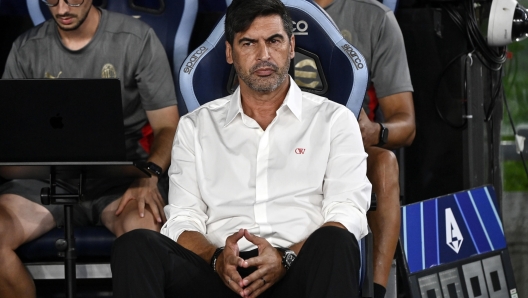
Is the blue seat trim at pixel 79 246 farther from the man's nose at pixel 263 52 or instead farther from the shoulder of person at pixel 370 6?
the shoulder of person at pixel 370 6

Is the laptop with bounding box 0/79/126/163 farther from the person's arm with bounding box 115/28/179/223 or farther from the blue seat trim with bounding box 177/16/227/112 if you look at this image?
the person's arm with bounding box 115/28/179/223

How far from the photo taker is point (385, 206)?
10.9 ft

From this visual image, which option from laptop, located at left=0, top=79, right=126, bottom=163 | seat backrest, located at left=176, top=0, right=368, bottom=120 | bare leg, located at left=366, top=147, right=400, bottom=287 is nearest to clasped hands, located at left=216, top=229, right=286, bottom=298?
laptop, located at left=0, top=79, right=126, bottom=163

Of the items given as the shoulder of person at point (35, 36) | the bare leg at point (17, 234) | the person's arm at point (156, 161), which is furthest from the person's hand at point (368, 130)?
the shoulder of person at point (35, 36)

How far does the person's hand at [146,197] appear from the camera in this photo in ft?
11.0

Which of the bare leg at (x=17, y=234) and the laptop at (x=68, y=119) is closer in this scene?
the laptop at (x=68, y=119)

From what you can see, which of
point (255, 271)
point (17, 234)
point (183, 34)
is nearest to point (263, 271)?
point (255, 271)

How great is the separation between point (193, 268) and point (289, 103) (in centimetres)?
64

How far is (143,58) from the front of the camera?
3.64 meters

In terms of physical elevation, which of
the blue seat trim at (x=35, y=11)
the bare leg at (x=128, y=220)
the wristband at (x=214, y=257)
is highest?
the blue seat trim at (x=35, y=11)

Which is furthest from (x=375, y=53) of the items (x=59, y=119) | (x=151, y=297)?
(x=151, y=297)

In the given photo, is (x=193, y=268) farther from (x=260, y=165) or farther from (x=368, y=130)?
(x=368, y=130)

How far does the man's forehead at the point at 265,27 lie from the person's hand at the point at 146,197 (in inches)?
31.3

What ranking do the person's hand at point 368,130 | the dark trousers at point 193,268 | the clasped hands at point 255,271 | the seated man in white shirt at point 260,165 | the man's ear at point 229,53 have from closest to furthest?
the dark trousers at point 193,268 → the clasped hands at point 255,271 → the seated man in white shirt at point 260,165 → the man's ear at point 229,53 → the person's hand at point 368,130
